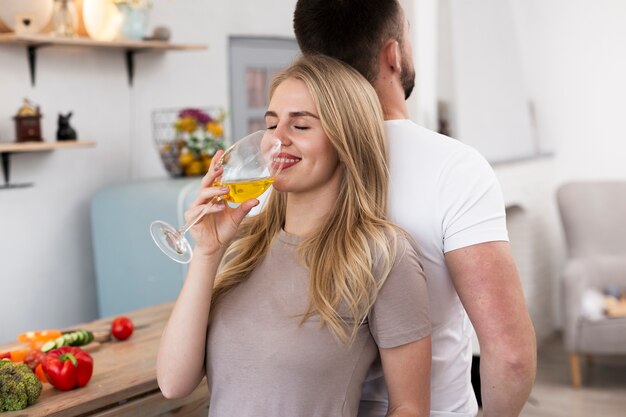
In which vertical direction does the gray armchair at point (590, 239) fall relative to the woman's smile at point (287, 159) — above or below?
below

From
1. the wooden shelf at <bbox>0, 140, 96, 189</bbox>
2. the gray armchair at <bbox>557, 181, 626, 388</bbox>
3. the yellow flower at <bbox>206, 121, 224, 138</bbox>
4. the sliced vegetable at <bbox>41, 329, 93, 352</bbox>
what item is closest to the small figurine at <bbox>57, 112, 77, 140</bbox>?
the wooden shelf at <bbox>0, 140, 96, 189</bbox>

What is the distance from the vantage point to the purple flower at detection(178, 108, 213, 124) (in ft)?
12.1

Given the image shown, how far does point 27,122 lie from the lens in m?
3.23

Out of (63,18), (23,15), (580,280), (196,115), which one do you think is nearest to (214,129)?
(196,115)

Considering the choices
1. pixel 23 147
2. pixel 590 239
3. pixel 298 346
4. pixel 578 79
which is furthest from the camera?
pixel 578 79

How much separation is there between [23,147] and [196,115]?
0.77m

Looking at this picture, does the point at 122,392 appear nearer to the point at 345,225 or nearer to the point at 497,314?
the point at 345,225

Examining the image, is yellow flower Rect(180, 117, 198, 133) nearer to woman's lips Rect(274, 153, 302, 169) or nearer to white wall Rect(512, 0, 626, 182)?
woman's lips Rect(274, 153, 302, 169)

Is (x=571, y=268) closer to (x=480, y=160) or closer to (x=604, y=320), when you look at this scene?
(x=604, y=320)

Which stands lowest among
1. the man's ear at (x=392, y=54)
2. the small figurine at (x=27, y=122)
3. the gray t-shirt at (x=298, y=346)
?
the gray t-shirt at (x=298, y=346)

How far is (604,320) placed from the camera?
4918 millimetres

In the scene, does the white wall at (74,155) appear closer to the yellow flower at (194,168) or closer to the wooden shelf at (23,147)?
the wooden shelf at (23,147)

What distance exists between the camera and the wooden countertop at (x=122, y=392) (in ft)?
6.29

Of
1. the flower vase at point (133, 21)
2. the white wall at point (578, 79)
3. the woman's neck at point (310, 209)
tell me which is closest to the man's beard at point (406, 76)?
the woman's neck at point (310, 209)
